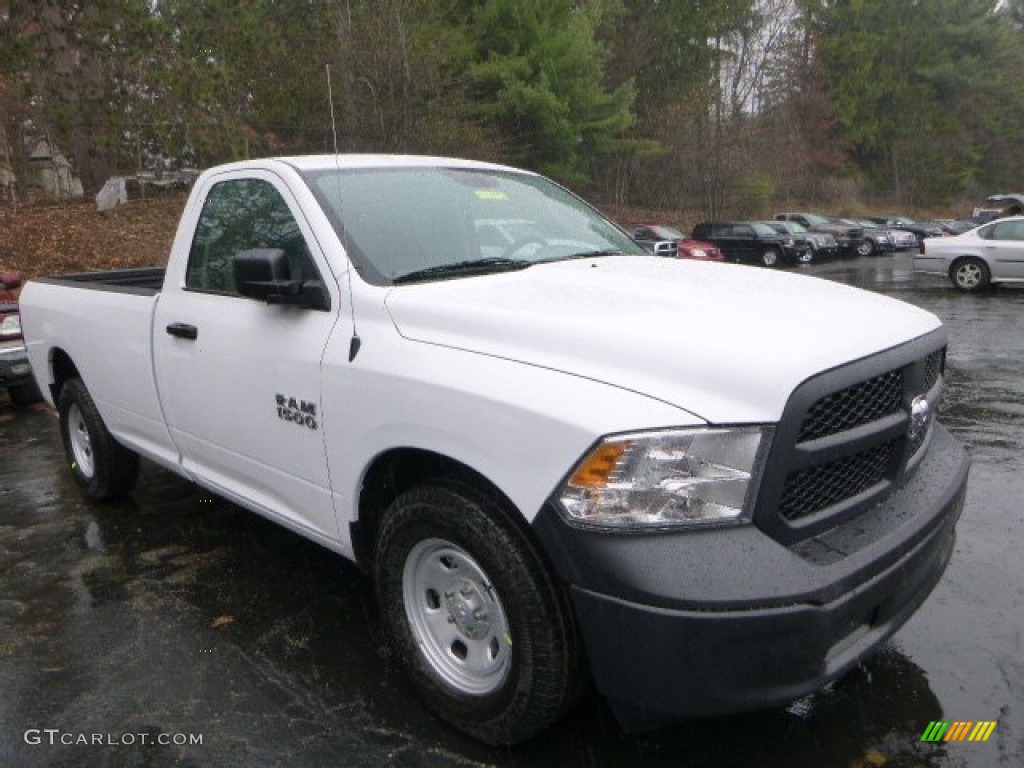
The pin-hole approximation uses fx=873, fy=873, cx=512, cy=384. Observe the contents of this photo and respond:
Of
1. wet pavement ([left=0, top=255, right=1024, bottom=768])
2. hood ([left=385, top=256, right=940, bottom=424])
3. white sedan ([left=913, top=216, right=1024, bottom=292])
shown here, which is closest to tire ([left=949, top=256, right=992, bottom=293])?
white sedan ([left=913, top=216, right=1024, bottom=292])

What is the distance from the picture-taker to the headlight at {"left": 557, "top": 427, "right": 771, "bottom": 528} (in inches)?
89.7

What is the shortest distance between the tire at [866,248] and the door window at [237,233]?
102 feet

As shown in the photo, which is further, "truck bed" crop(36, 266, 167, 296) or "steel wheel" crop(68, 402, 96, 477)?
"truck bed" crop(36, 266, 167, 296)

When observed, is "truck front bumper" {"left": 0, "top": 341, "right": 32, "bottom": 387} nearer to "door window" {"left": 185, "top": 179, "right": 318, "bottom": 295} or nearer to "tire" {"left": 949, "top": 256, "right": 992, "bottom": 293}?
"door window" {"left": 185, "top": 179, "right": 318, "bottom": 295}

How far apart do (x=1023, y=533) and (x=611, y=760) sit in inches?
113

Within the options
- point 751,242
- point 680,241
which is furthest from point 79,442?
point 751,242

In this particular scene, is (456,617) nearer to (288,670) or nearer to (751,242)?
(288,670)

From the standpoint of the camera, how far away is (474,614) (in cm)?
278

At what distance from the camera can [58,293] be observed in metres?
5.29

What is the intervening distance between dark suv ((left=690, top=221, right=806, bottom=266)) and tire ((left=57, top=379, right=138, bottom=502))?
24.1 metres

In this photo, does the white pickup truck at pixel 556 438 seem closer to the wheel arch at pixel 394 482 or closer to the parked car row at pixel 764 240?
the wheel arch at pixel 394 482

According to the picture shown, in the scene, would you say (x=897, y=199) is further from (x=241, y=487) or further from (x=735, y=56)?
(x=241, y=487)

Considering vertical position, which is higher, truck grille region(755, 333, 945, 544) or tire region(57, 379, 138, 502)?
truck grille region(755, 333, 945, 544)

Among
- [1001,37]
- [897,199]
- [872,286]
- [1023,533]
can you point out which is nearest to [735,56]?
[897,199]
